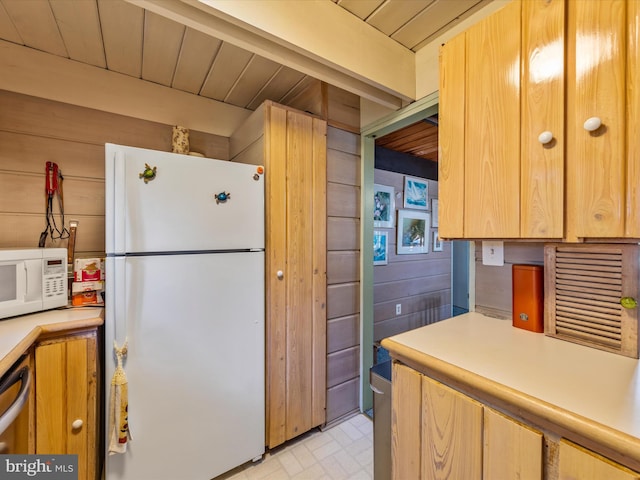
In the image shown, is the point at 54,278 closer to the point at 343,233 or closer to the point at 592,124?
the point at 343,233

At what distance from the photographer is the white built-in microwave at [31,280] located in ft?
3.73

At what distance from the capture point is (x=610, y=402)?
2.17 feet

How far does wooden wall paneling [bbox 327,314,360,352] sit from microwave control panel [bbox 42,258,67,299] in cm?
146

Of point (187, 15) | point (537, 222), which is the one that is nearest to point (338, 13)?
point (187, 15)

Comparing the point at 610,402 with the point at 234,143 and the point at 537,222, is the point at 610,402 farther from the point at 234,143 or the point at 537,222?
the point at 234,143

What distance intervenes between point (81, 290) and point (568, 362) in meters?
2.05

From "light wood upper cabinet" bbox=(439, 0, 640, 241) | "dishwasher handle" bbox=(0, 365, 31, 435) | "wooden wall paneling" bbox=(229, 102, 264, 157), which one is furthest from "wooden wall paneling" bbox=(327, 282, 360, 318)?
"dishwasher handle" bbox=(0, 365, 31, 435)

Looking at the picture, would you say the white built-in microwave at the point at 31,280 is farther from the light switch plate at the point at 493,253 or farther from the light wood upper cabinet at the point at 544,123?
the light switch plate at the point at 493,253

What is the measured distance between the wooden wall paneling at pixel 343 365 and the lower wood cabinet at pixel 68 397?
1281 millimetres

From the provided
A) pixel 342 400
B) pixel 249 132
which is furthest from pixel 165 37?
pixel 342 400

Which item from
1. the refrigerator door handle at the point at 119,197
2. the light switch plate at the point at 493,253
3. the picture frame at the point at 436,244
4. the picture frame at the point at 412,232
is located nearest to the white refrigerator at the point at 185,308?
the refrigerator door handle at the point at 119,197

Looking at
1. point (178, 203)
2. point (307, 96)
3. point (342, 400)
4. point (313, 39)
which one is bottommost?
point (342, 400)

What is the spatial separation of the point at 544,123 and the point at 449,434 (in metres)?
1.04

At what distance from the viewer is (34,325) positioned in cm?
109
